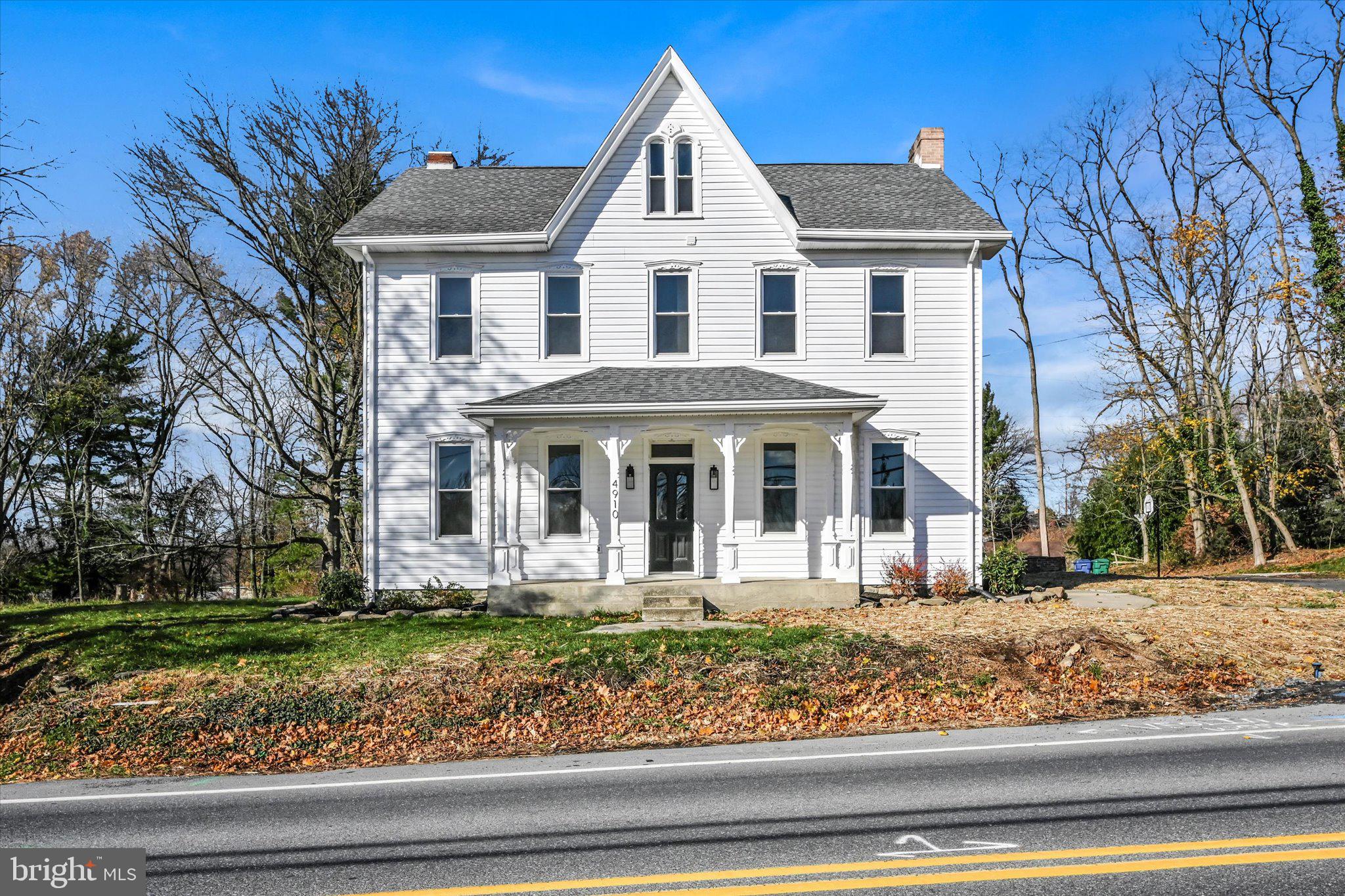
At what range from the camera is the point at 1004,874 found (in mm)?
4926

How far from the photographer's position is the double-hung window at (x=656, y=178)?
1750 centimetres

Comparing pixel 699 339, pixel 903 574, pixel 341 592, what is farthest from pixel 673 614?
pixel 341 592

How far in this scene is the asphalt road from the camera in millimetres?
4992

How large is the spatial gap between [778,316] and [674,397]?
11.0ft

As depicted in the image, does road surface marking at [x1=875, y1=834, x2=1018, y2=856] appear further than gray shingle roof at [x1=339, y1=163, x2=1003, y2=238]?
No

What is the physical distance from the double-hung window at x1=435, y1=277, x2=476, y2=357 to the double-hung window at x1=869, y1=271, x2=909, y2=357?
819 centimetres

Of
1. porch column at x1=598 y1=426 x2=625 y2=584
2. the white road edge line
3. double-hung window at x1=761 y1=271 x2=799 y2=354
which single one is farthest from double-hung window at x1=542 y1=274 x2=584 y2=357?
the white road edge line

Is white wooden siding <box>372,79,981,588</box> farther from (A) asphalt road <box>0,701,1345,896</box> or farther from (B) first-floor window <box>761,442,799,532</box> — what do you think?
(A) asphalt road <box>0,701,1345,896</box>

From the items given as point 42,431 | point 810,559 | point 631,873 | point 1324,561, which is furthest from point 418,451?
point 1324,561

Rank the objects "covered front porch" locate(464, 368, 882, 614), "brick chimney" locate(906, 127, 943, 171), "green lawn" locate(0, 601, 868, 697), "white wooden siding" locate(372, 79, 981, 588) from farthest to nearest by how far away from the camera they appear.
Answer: "brick chimney" locate(906, 127, 943, 171)
"white wooden siding" locate(372, 79, 981, 588)
"covered front porch" locate(464, 368, 882, 614)
"green lawn" locate(0, 601, 868, 697)

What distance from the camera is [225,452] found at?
24.1 meters

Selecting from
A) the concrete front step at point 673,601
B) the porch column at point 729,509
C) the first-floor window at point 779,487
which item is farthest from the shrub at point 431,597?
the first-floor window at point 779,487

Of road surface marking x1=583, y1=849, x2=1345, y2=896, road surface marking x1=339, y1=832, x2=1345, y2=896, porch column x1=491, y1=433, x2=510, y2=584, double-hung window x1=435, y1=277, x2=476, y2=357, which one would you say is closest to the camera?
road surface marking x1=583, y1=849, x2=1345, y2=896

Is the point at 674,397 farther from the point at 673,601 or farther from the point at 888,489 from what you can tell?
the point at 888,489
